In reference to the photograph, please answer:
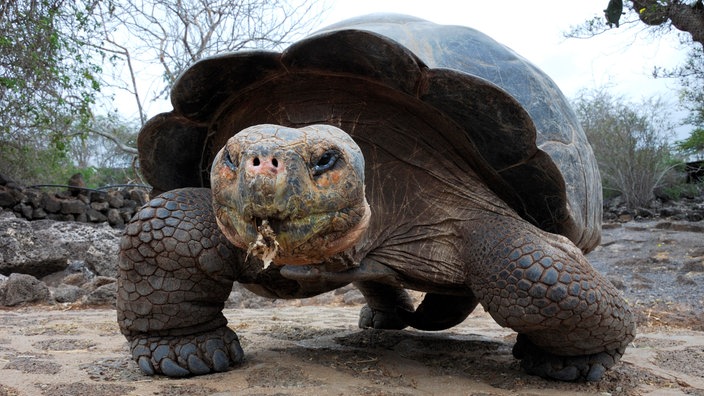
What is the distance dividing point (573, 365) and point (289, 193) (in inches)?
63.8

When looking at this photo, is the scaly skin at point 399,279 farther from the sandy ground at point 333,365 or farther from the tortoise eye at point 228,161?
the tortoise eye at point 228,161

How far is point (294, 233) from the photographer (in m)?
1.62

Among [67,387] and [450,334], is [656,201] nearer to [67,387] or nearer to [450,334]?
[450,334]

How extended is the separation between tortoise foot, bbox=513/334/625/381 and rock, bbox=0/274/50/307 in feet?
14.8

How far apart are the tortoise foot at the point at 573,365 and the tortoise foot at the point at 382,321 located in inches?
57.2

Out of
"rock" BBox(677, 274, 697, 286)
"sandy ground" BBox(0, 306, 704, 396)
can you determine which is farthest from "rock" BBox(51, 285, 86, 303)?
"rock" BBox(677, 274, 697, 286)

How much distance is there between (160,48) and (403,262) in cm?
1220

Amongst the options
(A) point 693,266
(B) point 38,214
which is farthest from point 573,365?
(B) point 38,214

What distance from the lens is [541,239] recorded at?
2.39 meters

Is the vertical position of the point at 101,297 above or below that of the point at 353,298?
above

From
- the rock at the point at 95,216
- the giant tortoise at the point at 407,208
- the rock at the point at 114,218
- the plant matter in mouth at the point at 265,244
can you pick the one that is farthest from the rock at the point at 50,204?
the plant matter in mouth at the point at 265,244

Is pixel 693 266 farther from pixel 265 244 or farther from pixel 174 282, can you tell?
pixel 265 244

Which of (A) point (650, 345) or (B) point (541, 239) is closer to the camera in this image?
(B) point (541, 239)

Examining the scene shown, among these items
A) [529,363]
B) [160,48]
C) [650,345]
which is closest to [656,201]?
[160,48]
